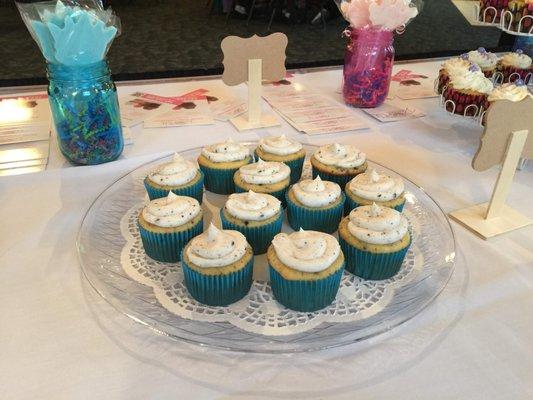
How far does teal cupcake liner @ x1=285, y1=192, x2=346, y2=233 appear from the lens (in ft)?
3.36

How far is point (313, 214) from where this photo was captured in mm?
1021

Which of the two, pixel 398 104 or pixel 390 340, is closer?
pixel 390 340

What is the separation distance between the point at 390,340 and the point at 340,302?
0.11m

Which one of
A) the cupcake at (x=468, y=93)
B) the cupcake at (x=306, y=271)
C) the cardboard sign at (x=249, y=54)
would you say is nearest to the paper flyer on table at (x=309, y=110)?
the cardboard sign at (x=249, y=54)

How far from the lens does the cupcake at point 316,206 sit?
102cm

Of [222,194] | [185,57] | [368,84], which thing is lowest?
[185,57]

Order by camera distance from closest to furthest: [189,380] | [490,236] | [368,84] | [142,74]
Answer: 1. [189,380]
2. [490,236]
3. [368,84]
4. [142,74]

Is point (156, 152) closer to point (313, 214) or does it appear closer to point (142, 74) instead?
point (313, 214)

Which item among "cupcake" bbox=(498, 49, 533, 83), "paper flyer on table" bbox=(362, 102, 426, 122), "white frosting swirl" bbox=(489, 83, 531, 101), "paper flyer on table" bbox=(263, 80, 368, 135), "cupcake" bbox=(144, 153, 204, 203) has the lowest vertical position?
"paper flyer on table" bbox=(263, 80, 368, 135)

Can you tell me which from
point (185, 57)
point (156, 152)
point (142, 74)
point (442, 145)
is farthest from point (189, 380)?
point (185, 57)

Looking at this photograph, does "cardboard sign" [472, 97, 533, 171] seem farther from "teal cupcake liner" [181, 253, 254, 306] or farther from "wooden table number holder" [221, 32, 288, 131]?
"wooden table number holder" [221, 32, 288, 131]

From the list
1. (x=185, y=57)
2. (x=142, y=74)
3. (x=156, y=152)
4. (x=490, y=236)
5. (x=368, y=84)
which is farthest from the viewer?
(x=185, y=57)

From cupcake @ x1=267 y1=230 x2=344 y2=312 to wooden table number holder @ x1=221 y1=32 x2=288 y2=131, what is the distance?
0.77 m

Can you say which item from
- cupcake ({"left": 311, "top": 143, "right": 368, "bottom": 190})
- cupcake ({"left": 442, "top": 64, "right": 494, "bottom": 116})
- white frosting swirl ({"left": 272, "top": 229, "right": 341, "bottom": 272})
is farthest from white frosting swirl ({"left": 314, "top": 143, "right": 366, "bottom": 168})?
cupcake ({"left": 442, "top": 64, "right": 494, "bottom": 116})
